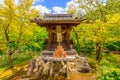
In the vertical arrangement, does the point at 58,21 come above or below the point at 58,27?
above

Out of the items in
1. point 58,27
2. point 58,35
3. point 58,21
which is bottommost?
point 58,35

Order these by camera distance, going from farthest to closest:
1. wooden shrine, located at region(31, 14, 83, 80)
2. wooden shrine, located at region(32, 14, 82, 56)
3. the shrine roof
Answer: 1. wooden shrine, located at region(32, 14, 82, 56)
2. the shrine roof
3. wooden shrine, located at region(31, 14, 83, 80)

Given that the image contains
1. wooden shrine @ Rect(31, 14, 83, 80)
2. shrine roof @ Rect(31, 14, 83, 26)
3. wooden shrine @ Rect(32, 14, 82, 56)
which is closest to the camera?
wooden shrine @ Rect(31, 14, 83, 80)

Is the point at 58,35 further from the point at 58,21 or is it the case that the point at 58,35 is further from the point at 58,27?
the point at 58,21

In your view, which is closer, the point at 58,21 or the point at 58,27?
the point at 58,21

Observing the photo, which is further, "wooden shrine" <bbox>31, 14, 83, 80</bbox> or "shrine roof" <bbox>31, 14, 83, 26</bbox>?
"shrine roof" <bbox>31, 14, 83, 26</bbox>

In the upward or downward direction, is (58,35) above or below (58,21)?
below

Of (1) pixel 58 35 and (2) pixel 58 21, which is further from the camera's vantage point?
(1) pixel 58 35

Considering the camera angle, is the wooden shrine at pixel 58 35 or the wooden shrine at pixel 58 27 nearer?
the wooden shrine at pixel 58 35

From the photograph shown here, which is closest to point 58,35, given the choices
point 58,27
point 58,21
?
point 58,27

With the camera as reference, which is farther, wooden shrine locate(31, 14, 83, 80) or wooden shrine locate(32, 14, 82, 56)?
wooden shrine locate(32, 14, 82, 56)

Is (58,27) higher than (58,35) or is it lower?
higher

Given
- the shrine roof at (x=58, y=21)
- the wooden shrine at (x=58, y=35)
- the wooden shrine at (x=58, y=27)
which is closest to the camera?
the wooden shrine at (x=58, y=35)

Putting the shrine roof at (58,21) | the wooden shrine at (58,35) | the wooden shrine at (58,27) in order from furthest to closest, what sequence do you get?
1. the wooden shrine at (58,27)
2. the shrine roof at (58,21)
3. the wooden shrine at (58,35)
